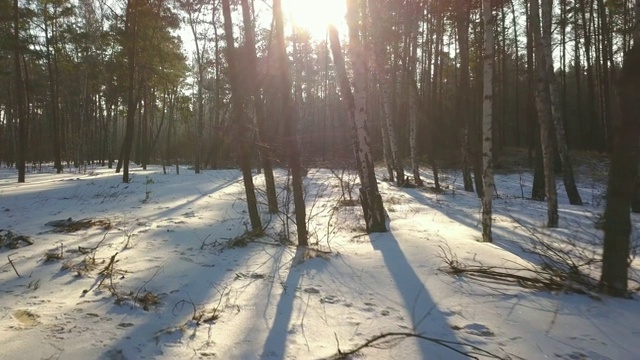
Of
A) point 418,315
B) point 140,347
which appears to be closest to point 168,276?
point 140,347

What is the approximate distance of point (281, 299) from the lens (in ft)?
12.5

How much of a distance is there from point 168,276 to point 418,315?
251 cm

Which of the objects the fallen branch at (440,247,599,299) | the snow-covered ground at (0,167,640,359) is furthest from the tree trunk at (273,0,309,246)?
the fallen branch at (440,247,599,299)

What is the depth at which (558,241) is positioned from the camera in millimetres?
6172

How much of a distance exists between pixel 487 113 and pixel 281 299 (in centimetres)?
425

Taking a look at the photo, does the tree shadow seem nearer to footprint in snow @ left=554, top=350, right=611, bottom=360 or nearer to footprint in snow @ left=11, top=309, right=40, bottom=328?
footprint in snow @ left=554, top=350, right=611, bottom=360

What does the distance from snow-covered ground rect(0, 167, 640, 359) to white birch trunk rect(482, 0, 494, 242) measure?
409mm

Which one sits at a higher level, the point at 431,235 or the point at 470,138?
the point at 470,138

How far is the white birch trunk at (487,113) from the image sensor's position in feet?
20.3

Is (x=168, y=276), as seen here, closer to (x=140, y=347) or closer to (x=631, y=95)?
Answer: (x=140, y=347)

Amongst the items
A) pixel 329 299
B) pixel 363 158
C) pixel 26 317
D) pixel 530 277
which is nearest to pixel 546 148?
pixel 363 158

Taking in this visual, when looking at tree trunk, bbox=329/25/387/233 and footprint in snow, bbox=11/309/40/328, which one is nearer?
footprint in snow, bbox=11/309/40/328

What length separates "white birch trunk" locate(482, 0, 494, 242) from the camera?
20.3 ft

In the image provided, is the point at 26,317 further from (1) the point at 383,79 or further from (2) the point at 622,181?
(1) the point at 383,79
